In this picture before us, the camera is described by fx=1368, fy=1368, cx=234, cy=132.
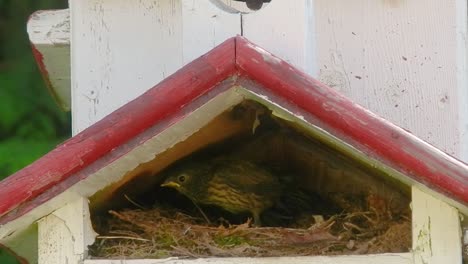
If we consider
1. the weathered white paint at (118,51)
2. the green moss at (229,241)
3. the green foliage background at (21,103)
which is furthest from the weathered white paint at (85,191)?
the green foliage background at (21,103)

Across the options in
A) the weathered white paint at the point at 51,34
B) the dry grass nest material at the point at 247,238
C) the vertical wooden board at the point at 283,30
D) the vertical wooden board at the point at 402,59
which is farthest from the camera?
the weathered white paint at the point at 51,34

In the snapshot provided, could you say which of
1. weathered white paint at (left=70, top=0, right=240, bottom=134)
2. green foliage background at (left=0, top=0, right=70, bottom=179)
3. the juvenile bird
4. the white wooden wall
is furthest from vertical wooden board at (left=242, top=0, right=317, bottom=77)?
green foliage background at (left=0, top=0, right=70, bottom=179)

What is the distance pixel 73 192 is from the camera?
293 centimetres

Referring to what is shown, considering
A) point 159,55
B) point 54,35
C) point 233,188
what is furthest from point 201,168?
point 54,35

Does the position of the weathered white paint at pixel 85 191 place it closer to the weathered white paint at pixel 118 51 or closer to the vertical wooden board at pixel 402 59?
the weathered white paint at pixel 118 51

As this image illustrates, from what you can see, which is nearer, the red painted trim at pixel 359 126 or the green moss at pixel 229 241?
the red painted trim at pixel 359 126

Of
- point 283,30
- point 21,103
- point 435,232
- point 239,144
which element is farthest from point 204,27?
point 21,103

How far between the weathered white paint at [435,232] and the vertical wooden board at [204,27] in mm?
676

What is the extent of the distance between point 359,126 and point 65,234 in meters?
0.71

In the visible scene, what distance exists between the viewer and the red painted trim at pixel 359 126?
273 centimetres

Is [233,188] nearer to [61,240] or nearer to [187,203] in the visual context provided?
[187,203]

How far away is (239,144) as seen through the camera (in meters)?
3.61

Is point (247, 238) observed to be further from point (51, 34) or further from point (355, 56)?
point (51, 34)

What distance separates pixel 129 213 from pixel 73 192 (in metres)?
0.28
